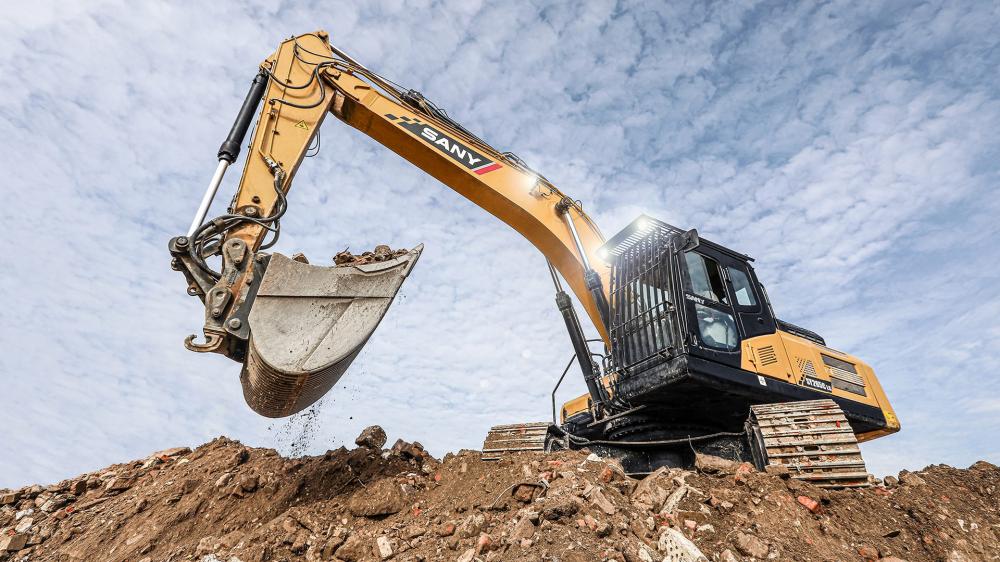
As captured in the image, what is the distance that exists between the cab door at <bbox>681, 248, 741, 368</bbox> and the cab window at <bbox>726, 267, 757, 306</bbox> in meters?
0.13

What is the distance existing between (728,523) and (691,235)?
319 cm

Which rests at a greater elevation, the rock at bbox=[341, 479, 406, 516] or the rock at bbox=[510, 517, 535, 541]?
the rock at bbox=[341, 479, 406, 516]

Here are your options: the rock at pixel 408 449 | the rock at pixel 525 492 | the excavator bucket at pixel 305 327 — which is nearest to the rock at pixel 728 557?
the rock at pixel 525 492

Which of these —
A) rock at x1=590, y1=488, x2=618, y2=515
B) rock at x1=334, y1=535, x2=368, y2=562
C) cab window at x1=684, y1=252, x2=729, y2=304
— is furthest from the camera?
cab window at x1=684, y1=252, x2=729, y2=304

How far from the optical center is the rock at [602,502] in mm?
3379

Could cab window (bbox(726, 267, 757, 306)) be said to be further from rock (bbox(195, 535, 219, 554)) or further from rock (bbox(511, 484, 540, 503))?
rock (bbox(195, 535, 219, 554))

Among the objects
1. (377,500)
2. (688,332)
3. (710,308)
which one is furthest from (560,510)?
(710,308)

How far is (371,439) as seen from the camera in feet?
17.2

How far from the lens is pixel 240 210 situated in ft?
14.6

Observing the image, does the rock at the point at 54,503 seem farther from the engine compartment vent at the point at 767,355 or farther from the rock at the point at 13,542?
the engine compartment vent at the point at 767,355

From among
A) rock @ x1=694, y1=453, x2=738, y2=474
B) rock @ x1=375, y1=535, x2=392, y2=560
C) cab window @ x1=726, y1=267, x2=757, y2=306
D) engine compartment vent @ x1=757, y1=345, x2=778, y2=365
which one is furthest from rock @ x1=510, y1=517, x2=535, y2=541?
cab window @ x1=726, y1=267, x2=757, y2=306

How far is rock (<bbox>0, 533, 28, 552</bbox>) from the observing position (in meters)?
4.56

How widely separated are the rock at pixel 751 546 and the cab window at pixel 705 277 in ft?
9.39

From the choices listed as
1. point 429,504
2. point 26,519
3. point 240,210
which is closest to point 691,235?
point 429,504
